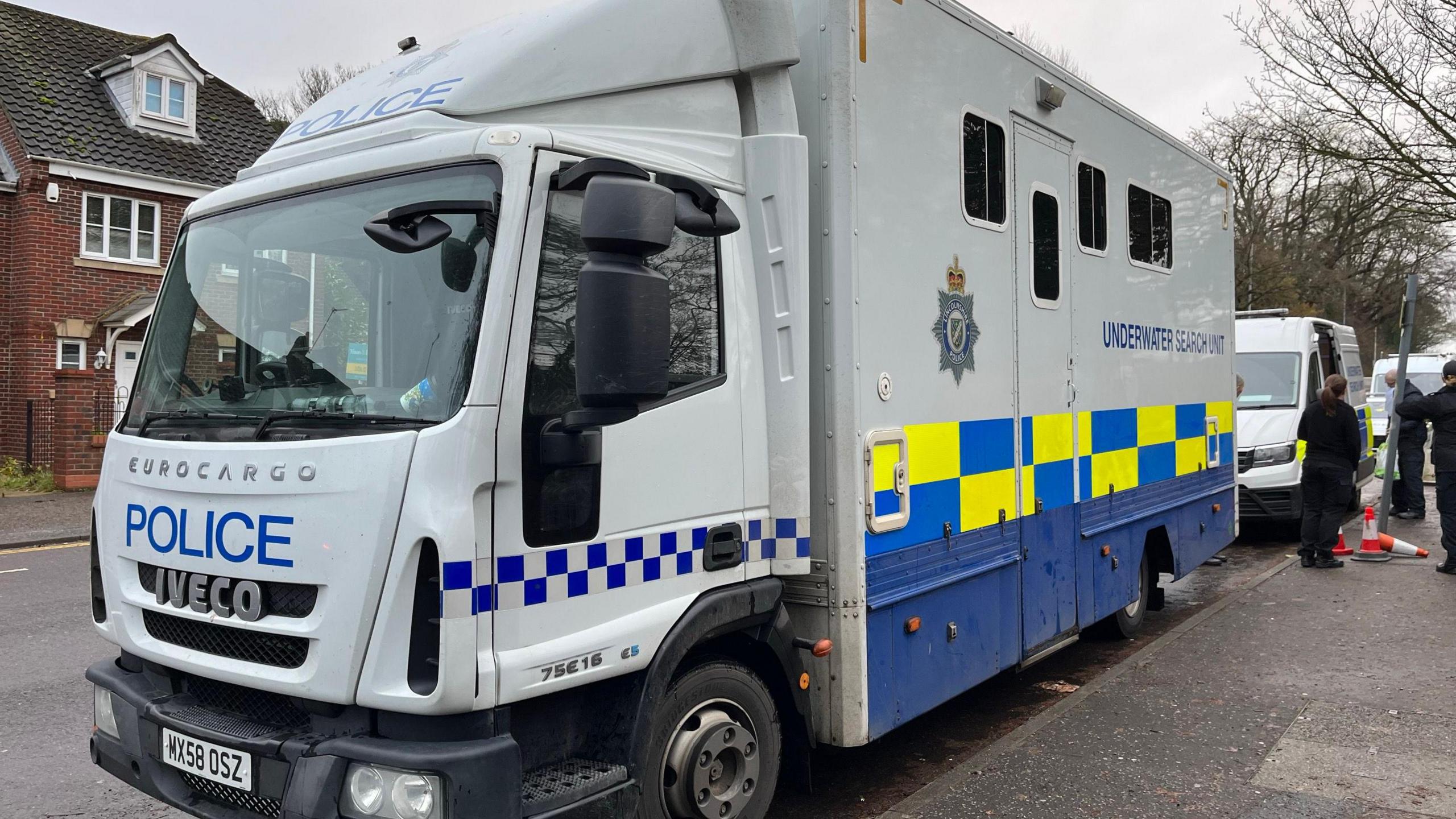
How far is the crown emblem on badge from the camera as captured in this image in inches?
181

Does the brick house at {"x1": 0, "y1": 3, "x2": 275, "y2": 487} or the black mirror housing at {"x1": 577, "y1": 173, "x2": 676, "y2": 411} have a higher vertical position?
the brick house at {"x1": 0, "y1": 3, "x2": 275, "y2": 487}

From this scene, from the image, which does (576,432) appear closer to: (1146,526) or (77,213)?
(1146,526)

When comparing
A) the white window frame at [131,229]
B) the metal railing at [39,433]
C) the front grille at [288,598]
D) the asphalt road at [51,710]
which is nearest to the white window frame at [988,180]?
the front grille at [288,598]

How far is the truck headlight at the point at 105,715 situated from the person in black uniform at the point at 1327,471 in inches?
384

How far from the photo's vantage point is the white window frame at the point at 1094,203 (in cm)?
577

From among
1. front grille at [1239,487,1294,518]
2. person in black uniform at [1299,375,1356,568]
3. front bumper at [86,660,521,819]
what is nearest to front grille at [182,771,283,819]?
front bumper at [86,660,521,819]

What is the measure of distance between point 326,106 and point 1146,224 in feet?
16.4

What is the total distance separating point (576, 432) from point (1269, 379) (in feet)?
37.2

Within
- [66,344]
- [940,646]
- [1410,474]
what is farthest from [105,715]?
[66,344]

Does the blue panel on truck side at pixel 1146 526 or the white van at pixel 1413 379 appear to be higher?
the white van at pixel 1413 379

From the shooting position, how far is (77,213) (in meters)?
18.3

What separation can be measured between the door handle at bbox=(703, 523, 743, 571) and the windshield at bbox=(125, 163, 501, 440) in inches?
41.6

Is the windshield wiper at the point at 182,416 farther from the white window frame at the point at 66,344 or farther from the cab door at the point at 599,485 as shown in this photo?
the white window frame at the point at 66,344

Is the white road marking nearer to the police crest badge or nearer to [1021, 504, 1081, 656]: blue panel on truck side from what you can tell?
[1021, 504, 1081, 656]: blue panel on truck side
